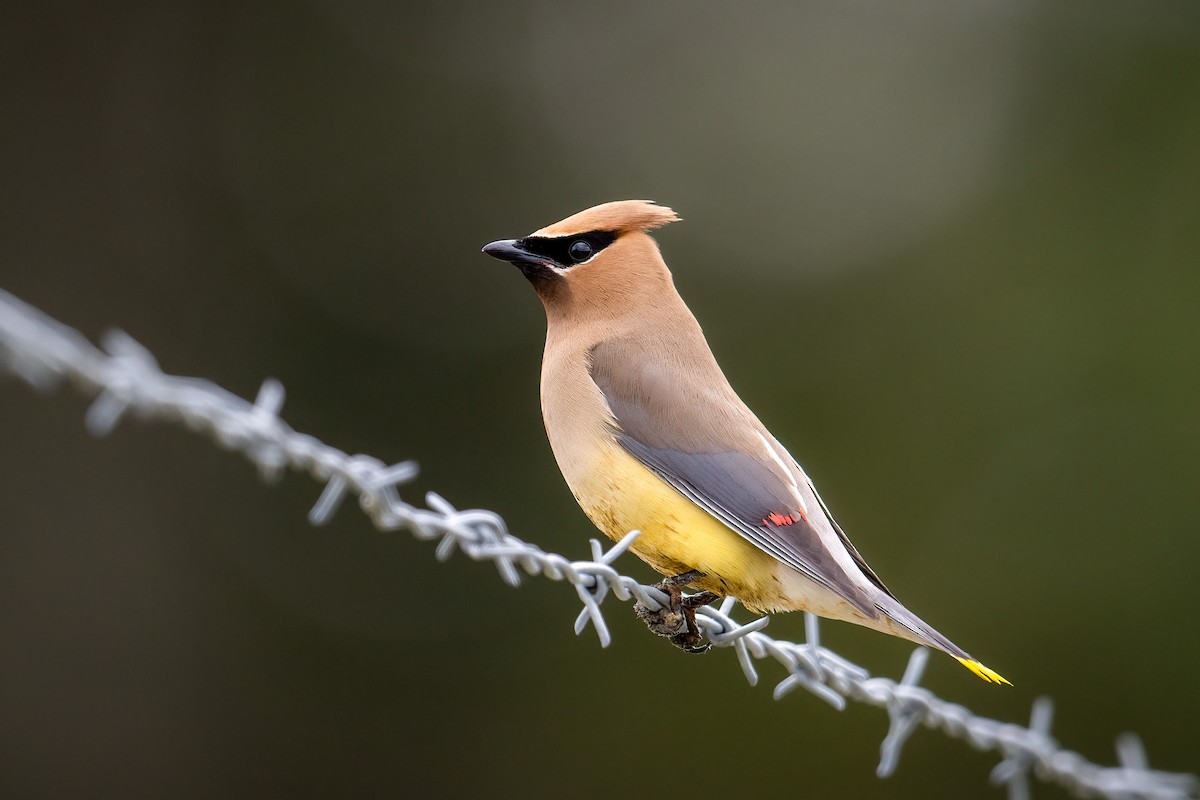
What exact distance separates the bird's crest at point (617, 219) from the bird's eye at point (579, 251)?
0.10ft

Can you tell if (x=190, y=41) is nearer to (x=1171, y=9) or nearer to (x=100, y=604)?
(x=100, y=604)

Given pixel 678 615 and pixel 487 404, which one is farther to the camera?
pixel 487 404

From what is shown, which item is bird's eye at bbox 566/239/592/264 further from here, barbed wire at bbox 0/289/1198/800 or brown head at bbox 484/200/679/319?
barbed wire at bbox 0/289/1198/800

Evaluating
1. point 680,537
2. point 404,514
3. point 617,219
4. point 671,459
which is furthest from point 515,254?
point 404,514

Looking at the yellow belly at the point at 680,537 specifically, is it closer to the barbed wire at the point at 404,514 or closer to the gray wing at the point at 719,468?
the gray wing at the point at 719,468

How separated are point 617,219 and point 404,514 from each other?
1.88 m

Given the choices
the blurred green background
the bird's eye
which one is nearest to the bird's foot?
the bird's eye

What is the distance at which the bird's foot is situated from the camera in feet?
10.2

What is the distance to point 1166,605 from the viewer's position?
699 centimetres

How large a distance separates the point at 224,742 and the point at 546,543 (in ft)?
6.68

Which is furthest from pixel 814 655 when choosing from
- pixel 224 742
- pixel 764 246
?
pixel 764 246

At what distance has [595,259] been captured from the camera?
12.5 ft

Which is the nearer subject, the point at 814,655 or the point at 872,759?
the point at 814,655

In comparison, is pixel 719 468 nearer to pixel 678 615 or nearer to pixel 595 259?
pixel 678 615
